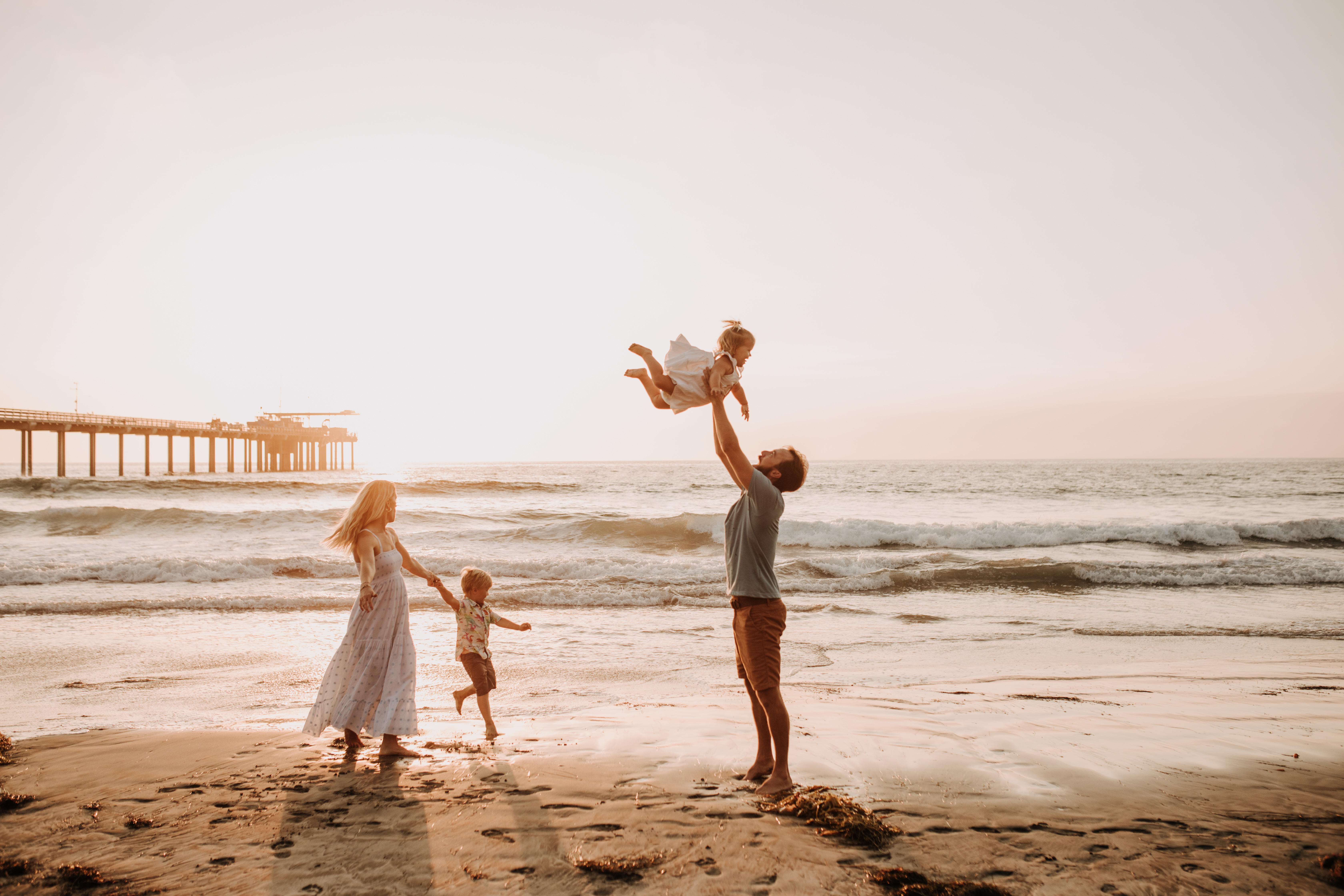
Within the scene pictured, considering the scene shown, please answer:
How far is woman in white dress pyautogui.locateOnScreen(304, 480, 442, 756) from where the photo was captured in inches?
184

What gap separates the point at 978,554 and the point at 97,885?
1866cm

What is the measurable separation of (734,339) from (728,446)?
1.67 feet

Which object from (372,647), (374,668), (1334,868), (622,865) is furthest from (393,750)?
(1334,868)

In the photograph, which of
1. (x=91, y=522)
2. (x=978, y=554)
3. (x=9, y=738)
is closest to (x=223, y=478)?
(x=91, y=522)

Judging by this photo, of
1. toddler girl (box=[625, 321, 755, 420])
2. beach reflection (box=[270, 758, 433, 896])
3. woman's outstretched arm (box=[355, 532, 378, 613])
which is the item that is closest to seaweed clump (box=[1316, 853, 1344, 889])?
toddler girl (box=[625, 321, 755, 420])

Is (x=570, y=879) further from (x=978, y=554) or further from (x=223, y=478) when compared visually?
(x=223, y=478)

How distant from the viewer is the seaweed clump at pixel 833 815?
10.6 feet

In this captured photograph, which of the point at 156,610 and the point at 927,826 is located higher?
the point at 927,826

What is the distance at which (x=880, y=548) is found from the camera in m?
21.8

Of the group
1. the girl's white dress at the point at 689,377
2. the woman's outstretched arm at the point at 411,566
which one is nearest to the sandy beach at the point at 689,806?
the woman's outstretched arm at the point at 411,566

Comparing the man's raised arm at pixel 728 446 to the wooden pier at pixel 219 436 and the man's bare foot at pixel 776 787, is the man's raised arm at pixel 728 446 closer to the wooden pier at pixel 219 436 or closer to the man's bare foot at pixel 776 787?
the man's bare foot at pixel 776 787

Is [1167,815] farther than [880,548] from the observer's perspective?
No

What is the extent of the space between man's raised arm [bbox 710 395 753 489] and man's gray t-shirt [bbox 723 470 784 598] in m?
0.05

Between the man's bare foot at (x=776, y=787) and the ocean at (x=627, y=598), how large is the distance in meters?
2.58
